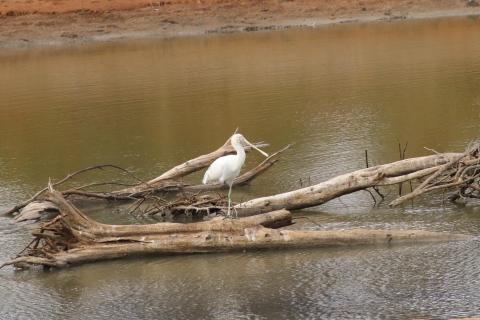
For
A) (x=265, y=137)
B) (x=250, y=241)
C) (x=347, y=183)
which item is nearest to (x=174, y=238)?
(x=250, y=241)

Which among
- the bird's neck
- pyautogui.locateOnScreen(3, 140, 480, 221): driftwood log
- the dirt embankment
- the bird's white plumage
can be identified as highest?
the dirt embankment

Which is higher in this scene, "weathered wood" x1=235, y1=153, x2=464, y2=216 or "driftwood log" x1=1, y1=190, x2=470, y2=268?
"weathered wood" x1=235, y1=153, x2=464, y2=216

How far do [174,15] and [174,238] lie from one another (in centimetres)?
2869

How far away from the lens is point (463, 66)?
77.6 feet

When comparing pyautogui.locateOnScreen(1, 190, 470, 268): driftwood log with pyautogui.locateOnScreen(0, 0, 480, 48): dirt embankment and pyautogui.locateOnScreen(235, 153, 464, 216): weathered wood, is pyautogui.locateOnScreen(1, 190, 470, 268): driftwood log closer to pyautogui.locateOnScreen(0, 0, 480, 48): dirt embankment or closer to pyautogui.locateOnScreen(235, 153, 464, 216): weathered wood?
pyautogui.locateOnScreen(235, 153, 464, 216): weathered wood

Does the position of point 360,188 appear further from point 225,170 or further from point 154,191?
point 154,191

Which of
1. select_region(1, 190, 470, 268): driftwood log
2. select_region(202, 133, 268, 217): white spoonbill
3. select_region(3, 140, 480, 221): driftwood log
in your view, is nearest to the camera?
select_region(1, 190, 470, 268): driftwood log

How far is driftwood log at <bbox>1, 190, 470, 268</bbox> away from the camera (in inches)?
382

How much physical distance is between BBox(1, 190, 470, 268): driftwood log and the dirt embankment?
2589 cm

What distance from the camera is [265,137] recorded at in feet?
54.5

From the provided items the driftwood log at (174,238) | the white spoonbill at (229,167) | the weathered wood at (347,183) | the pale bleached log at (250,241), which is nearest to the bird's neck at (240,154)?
the white spoonbill at (229,167)

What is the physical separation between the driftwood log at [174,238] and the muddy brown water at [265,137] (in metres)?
0.15

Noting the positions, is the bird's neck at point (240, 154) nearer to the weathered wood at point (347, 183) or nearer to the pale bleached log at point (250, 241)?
the weathered wood at point (347, 183)

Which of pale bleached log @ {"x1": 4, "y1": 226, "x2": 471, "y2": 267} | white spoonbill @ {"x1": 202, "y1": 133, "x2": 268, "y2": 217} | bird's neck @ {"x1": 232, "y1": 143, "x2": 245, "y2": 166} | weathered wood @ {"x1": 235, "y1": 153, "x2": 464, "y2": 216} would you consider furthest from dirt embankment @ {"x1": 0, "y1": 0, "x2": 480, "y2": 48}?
pale bleached log @ {"x1": 4, "y1": 226, "x2": 471, "y2": 267}
